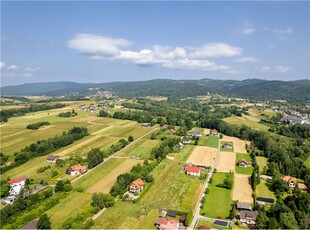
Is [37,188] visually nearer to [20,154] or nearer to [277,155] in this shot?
[20,154]

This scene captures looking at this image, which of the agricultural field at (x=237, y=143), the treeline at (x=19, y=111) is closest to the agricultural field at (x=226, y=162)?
the agricultural field at (x=237, y=143)

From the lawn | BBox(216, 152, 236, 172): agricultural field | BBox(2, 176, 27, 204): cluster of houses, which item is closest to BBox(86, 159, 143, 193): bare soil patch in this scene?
BBox(2, 176, 27, 204): cluster of houses

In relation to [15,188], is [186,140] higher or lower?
lower

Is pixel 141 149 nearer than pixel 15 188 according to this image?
No

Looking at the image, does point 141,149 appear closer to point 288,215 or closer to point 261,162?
point 261,162

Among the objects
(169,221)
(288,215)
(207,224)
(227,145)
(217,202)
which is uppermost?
(288,215)

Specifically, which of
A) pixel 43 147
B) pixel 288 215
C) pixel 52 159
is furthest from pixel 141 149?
pixel 288 215

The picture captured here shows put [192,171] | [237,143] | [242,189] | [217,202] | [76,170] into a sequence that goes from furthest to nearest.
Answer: [237,143]
[76,170]
[192,171]
[242,189]
[217,202]
